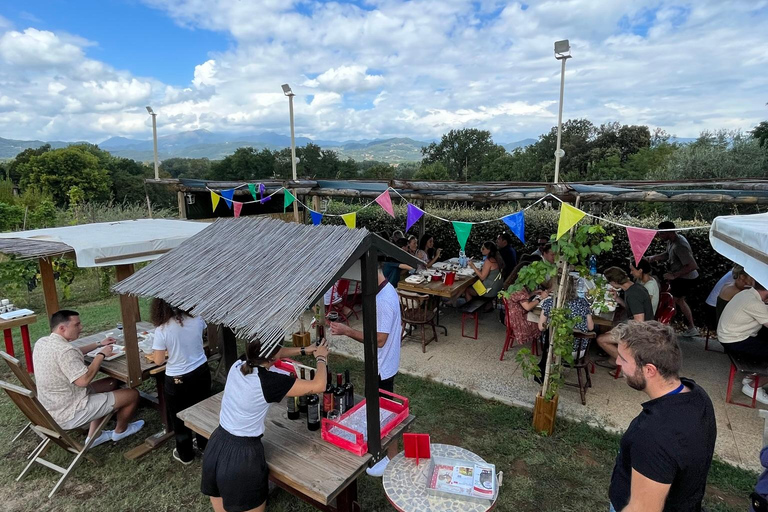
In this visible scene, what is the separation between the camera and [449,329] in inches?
282

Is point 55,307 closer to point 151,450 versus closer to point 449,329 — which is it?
point 151,450

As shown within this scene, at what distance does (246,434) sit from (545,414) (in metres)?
2.98

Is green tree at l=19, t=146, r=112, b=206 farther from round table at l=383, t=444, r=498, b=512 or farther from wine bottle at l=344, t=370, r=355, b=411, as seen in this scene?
round table at l=383, t=444, r=498, b=512

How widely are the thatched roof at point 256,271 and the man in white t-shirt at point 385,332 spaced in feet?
2.04

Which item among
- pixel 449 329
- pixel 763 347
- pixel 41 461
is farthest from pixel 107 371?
pixel 763 347

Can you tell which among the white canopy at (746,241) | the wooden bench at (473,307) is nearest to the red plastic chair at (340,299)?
the wooden bench at (473,307)

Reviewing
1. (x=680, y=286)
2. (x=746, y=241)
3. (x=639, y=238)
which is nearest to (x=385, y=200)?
(x=639, y=238)

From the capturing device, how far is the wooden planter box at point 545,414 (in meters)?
4.12

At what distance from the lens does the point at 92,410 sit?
376 cm

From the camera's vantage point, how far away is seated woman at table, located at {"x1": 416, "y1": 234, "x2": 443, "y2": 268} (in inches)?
330

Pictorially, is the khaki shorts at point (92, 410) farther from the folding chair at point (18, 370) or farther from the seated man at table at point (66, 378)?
the folding chair at point (18, 370)

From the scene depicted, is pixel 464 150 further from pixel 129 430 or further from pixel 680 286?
pixel 129 430

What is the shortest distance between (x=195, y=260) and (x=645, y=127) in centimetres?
4315

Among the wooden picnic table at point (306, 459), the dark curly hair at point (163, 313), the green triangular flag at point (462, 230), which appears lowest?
the wooden picnic table at point (306, 459)
